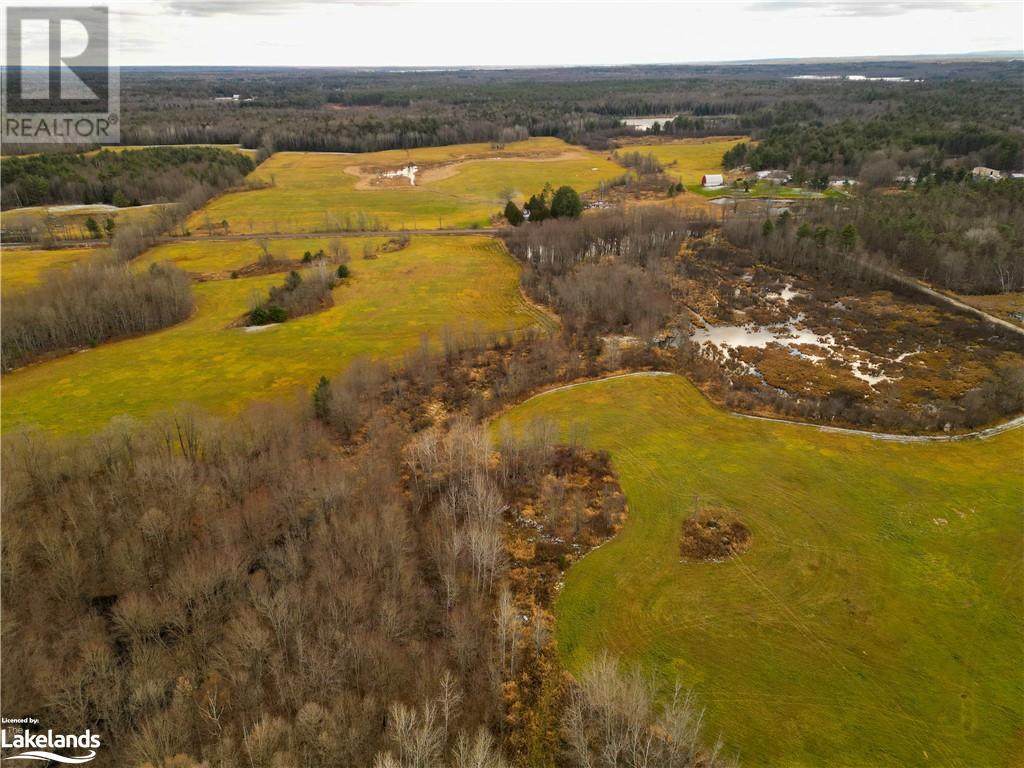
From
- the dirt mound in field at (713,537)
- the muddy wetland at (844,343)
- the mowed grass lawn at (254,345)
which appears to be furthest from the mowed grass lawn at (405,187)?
the dirt mound in field at (713,537)

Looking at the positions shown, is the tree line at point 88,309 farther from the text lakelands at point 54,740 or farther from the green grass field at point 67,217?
the text lakelands at point 54,740

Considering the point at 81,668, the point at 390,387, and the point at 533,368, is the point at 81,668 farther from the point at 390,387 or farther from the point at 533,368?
the point at 533,368

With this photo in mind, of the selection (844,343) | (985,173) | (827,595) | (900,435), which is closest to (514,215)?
(844,343)

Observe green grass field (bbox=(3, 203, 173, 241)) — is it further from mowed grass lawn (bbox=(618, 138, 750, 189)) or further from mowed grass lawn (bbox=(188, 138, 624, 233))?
mowed grass lawn (bbox=(618, 138, 750, 189))

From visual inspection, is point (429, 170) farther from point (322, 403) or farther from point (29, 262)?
point (322, 403)


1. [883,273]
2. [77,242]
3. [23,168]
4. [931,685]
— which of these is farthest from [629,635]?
[23,168]

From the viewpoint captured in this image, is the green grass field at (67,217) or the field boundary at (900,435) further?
the green grass field at (67,217)
